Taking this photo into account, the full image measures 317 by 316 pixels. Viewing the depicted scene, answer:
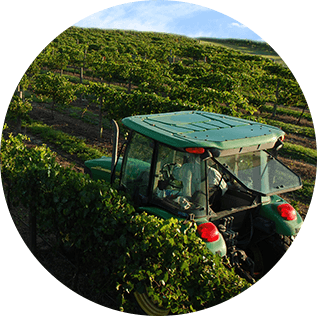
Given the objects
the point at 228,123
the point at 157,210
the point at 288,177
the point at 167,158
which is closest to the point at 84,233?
the point at 157,210

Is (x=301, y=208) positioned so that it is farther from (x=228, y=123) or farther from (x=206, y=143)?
(x=206, y=143)

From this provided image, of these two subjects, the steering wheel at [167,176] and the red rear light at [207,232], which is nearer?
the red rear light at [207,232]

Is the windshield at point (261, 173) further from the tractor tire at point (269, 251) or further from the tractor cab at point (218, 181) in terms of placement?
the tractor tire at point (269, 251)

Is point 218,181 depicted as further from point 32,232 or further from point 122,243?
point 32,232

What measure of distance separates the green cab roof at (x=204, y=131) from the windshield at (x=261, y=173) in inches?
13.8

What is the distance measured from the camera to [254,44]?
66.2 metres

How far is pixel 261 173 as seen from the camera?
4.95 metres

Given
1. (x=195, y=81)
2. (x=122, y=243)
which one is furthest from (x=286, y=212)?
(x=195, y=81)

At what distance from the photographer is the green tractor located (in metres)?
4.34

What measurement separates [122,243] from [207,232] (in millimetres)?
1116

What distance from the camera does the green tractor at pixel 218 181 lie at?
4.34 m

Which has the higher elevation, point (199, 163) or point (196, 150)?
point (196, 150)

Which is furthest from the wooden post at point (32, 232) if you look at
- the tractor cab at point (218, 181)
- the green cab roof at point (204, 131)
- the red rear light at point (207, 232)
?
the red rear light at point (207, 232)

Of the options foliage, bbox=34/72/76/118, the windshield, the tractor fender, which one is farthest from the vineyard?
the tractor fender
